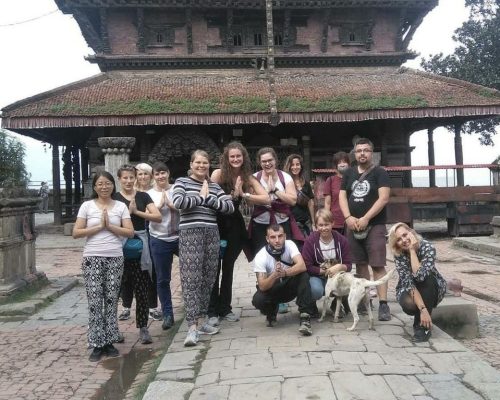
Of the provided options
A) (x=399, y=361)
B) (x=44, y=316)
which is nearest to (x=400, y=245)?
(x=399, y=361)

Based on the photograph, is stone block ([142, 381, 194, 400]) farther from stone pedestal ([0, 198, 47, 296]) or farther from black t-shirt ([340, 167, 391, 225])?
stone pedestal ([0, 198, 47, 296])

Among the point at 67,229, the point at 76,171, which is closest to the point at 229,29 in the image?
the point at 76,171

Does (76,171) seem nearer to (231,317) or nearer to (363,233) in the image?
(231,317)

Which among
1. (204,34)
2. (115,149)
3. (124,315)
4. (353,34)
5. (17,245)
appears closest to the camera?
(124,315)

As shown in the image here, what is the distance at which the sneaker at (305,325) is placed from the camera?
4.59 metres

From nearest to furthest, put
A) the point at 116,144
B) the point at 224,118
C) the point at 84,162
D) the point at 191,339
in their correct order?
the point at 191,339, the point at 116,144, the point at 224,118, the point at 84,162

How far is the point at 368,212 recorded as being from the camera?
5152mm

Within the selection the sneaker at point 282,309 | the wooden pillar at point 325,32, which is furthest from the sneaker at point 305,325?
the wooden pillar at point 325,32

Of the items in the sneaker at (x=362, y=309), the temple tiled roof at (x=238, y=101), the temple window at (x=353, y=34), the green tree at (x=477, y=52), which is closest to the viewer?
the sneaker at (x=362, y=309)

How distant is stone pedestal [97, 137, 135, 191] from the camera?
1323cm

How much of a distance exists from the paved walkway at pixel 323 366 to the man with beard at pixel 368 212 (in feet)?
1.89

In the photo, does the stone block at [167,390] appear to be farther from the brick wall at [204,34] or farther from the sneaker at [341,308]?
the brick wall at [204,34]

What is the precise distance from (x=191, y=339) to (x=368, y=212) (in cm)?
210

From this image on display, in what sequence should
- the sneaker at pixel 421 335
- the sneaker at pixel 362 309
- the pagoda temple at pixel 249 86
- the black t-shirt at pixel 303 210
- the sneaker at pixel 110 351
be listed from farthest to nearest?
1. the pagoda temple at pixel 249 86
2. the black t-shirt at pixel 303 210
3. the sneaker at pixel 362 309
4. the sneaker at pixel 110 351
5. the sneaker at pixel 421 335
